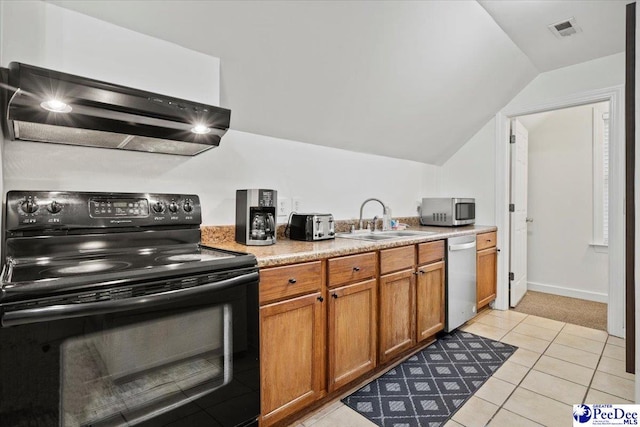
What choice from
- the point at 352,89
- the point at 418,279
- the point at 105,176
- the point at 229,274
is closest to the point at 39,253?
the point at 105,176

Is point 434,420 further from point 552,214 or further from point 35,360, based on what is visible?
point 552,214

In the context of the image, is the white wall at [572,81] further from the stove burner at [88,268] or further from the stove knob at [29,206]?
the stove knob at [29,206]

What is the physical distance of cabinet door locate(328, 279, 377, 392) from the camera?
1771 mm

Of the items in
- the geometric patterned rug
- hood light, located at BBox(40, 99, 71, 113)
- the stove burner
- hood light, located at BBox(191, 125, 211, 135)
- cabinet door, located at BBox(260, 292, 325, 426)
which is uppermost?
hood light, located at BBox(191, 125, 211, 135)

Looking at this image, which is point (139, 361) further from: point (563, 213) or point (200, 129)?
point (563, 213)

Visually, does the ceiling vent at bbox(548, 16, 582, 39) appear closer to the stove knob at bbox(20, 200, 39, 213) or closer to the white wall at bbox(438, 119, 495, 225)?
the white wall at bbox(438, 119, 495, 225)

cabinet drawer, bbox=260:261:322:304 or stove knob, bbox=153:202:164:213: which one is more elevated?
stove knob, bbox=153:202:164:213

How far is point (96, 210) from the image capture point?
1464 millimetres

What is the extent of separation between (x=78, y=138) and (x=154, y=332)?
0.93 m

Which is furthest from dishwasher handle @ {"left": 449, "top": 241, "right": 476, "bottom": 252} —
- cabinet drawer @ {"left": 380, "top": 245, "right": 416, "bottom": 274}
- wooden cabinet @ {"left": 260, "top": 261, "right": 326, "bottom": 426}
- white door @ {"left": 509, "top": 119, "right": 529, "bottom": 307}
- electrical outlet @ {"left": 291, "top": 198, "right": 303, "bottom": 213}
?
wooden cabinet @ {"left": 260, "top": 261, "right": 326, "bottom": 426}

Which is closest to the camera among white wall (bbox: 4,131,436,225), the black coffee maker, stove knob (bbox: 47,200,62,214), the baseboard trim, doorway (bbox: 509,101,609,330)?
stove knob (bbox: 47,200,62,214)

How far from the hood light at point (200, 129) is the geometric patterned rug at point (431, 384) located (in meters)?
1.62

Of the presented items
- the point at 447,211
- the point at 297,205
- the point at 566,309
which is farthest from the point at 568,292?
the point at 297,205

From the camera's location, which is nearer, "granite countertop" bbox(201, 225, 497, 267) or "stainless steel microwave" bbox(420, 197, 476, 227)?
"granite countertop" bbox(201, 225, 497, 267)
